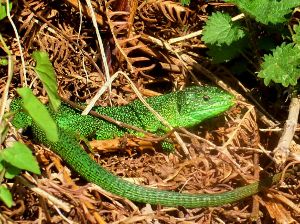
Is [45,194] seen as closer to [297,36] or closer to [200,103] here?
[200,103]

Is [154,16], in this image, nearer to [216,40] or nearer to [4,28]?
[216,40]

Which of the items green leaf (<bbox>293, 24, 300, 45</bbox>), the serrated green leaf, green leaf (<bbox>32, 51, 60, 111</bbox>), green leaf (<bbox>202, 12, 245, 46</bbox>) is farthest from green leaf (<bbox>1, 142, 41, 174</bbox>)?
green leaf (<bbox>293, 24, 300, 45</bbox>)

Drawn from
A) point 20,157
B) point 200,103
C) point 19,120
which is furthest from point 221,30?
point 20,157

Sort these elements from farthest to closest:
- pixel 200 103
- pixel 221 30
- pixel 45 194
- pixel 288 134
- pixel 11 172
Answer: pixel 200 103
pixel 221 30
pixel 288 134
pixel 45 194
pixel 11 172

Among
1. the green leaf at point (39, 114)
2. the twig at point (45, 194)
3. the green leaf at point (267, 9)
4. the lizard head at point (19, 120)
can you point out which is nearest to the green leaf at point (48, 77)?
the green leaf at point (39, 114)

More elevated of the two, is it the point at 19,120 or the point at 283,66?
the point at 283,66

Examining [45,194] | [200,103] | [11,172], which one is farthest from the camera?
[200,103]

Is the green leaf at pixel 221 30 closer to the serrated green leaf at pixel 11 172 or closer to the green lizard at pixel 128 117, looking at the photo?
the green lizard at pixel 128 117
